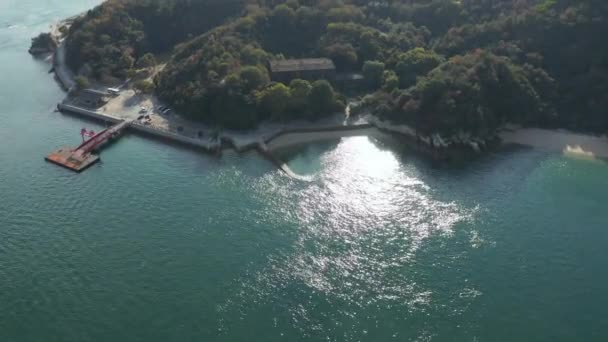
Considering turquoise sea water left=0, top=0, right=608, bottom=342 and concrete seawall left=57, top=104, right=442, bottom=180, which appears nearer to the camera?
turquoise sea water left=0, top=0, right=608, bottom=342

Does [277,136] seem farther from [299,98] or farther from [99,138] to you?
[99,138]

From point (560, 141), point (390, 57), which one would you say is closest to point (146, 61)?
point (390, 57)

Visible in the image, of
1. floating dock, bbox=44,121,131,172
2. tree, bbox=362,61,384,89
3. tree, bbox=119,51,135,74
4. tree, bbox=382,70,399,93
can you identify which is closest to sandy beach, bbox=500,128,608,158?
tree, bbox=382,70,399,93

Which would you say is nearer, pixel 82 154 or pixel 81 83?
pixel 82 154

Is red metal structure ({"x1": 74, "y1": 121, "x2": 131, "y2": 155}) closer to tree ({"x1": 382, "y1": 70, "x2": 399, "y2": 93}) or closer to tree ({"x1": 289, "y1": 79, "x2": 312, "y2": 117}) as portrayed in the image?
tree ({"x1": 289, "y1": 79, "x2": 312, "y2": 117})

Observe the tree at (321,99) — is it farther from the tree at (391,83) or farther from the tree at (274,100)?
the tree at (391,83)

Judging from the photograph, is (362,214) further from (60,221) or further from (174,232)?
(60,221)

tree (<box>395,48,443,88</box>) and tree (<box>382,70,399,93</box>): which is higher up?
tree (<box>395,48,443,88</box>)
